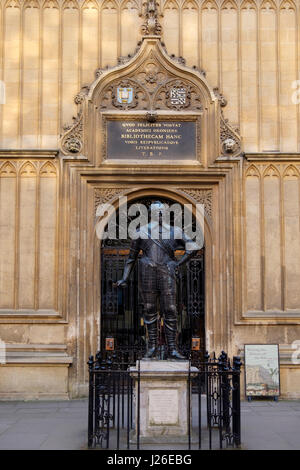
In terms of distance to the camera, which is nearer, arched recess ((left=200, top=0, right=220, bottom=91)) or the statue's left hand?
the statue's left hand

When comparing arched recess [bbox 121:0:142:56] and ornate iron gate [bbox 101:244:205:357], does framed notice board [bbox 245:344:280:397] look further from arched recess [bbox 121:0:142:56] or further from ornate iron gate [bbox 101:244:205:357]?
arched recess [bbox 121:0:142:56]

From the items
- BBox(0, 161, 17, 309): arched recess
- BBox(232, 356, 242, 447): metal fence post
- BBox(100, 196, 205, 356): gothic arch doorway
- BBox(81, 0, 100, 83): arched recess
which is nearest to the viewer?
BBox(232, 356, 242, 447): metal fence post

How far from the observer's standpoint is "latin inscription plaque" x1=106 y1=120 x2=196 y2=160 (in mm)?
12047

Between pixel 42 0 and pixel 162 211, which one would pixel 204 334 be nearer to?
pixel 162 211

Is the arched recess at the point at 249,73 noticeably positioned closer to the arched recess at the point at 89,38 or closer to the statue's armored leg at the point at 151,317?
the arched recess at the point at 89,38

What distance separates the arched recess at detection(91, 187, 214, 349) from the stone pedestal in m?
4.18

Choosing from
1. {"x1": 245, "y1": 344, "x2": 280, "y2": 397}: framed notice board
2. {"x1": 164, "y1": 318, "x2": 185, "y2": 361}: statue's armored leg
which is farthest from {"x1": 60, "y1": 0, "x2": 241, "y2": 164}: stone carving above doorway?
{"x1": 164, "y1": 318, "x2": 185, "y2": 361}: statue's armored leg

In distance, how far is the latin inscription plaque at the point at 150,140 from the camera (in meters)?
12.0

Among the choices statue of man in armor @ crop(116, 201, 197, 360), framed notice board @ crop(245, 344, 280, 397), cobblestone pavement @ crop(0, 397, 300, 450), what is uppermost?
statue of man in armor @ crop(116, 201, 197, 360)

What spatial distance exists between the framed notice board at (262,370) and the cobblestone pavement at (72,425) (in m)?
0.23

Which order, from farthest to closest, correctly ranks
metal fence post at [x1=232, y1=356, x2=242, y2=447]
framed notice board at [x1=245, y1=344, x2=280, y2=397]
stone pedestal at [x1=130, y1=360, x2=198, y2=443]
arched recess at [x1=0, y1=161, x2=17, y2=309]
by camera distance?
arched recess at [x1=0, y1=161, x2=17, y2=309] < framed notice board at [x1=245, y1=344, x2=280, y2=397] < stone pedestal at [x1=130, y1=360, x2=198, y2=443] < metal fence post at [x1=232, y1=356, x2=242, y2=447]

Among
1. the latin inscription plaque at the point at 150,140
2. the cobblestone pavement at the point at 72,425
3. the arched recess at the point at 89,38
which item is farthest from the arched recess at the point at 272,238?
the arched recess at the point at 89,38

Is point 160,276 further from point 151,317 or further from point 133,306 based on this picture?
point 133,306

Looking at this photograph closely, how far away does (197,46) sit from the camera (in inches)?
481
